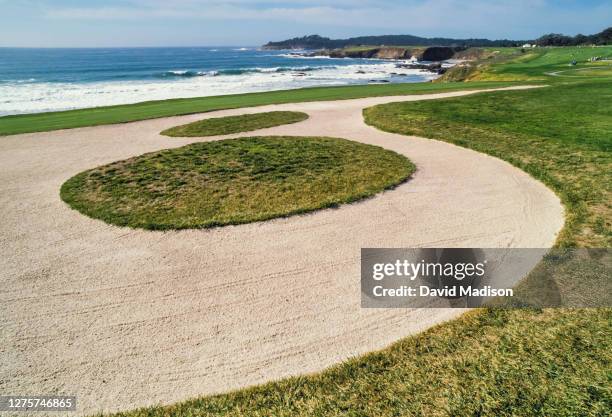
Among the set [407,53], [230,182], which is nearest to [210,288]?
[230,182]

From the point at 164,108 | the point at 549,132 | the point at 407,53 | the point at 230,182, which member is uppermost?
the point at 407,53

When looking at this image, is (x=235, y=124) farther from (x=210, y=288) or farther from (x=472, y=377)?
(x=472, y=377)

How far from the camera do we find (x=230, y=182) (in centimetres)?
1106

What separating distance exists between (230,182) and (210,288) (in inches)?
197

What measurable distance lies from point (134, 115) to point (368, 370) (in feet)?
73.1

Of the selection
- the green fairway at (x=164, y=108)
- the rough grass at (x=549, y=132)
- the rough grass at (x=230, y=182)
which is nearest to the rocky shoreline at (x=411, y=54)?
the green fairway at (x=164, y=108)

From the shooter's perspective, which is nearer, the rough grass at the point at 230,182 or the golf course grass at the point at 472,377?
the golf course grass at the point at 472,377

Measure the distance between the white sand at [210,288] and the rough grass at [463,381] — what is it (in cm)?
29

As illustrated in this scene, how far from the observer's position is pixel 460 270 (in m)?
6.89

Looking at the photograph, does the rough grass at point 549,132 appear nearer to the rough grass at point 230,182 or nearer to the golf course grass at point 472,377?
the golf course grass at point 472,377

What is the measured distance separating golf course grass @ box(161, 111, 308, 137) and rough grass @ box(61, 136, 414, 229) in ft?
10.4

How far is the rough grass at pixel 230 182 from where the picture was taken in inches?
364

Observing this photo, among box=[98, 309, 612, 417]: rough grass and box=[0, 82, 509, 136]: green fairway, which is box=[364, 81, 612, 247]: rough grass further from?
box=[0, 82, 509, 136]: green fairway

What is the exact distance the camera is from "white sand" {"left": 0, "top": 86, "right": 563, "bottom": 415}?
506cm
